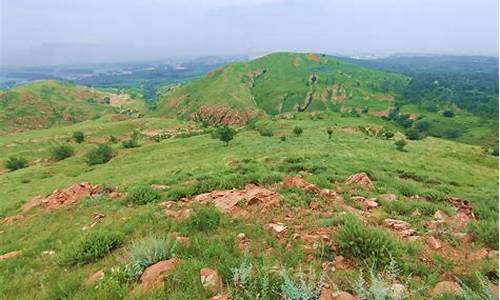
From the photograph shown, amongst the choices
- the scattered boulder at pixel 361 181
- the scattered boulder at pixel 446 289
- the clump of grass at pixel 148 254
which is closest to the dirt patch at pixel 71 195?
the clump of grass at pixel 148 254

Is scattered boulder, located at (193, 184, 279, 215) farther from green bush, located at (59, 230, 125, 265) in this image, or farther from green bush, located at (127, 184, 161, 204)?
green bush, located at (59, 230, 125, 265)

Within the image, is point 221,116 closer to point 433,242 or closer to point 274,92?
point 274,92

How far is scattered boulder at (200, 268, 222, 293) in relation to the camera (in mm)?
5316

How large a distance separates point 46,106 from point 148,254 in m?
159

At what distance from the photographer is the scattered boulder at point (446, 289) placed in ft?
17.1

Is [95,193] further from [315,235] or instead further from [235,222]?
[315,235]

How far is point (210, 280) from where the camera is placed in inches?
214

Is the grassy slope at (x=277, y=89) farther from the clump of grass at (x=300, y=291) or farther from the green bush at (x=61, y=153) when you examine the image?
the clump of grass at (x=300, y=291)

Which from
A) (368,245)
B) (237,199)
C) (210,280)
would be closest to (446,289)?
(368,245)

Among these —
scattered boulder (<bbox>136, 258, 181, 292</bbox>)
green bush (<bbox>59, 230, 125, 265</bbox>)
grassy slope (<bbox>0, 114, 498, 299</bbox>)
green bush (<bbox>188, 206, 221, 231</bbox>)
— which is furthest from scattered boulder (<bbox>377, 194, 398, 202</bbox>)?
green bush (<bbox>59, 230, 125, 265</bbox>)

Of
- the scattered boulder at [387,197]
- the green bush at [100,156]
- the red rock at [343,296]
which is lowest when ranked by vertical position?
the green bush at [100,156]

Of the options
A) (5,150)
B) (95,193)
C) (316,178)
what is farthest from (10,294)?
(5,150)

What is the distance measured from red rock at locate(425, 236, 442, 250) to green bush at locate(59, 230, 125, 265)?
6338 millimetres

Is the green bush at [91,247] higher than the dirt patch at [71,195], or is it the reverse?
the green bush at [91,247]
